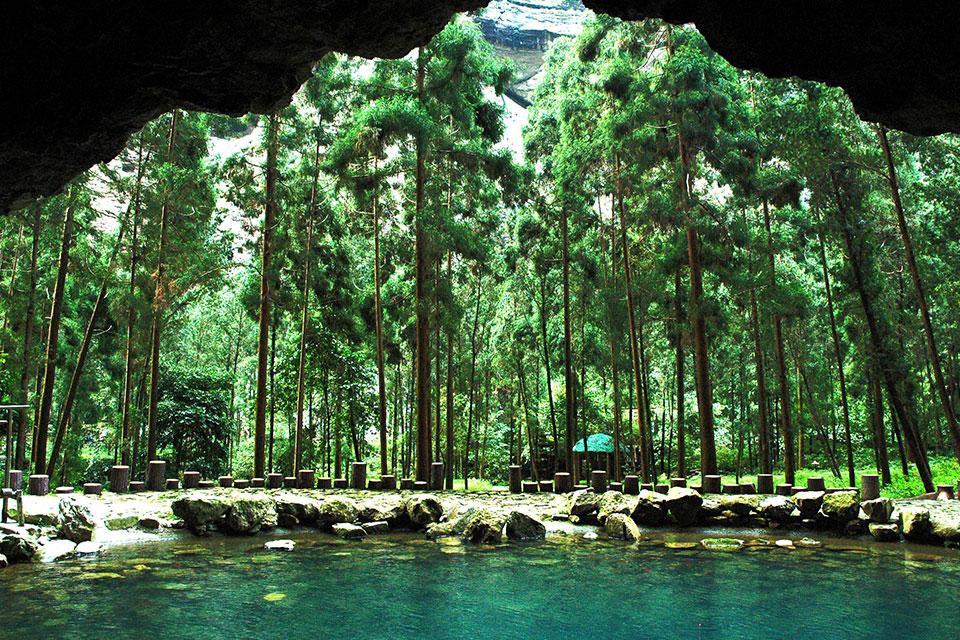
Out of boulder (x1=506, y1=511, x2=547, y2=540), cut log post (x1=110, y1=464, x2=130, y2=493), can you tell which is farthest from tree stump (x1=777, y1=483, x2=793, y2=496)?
cut log post (x1=110, y1=464, x2=130, y2=493)

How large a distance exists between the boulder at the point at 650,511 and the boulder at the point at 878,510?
308cm

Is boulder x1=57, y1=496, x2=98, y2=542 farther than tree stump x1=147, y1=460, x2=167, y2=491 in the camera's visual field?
No

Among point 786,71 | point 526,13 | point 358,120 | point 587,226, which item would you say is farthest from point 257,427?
point 526,13

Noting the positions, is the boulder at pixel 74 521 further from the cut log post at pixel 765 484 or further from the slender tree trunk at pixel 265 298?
the cut log post at pixel 765 484

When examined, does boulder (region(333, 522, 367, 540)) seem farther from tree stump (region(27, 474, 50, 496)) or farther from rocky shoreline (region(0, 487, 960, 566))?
tree stump (region(27, 474, 50, 496))

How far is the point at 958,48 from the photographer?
10.6ft

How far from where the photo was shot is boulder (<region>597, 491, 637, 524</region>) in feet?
39.4

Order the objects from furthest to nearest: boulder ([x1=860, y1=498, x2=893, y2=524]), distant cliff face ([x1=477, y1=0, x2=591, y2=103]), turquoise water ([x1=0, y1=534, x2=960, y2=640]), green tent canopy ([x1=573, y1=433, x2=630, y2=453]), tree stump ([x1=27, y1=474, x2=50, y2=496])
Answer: distant cliff face ([x1=477, y1=0, x2=591, y2=103]) < green tent canopy ([x1=573, y1=433, x2=630, y2=453]) < tree stump ([x1=27, y1=474, x2=50, y2=496]) < boulder ([x1=860, y1=498, x2=893, y2=524]) < turquoise water ([x1=0, y1=534, x2=960, y2=640])

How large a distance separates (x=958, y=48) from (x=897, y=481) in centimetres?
1986

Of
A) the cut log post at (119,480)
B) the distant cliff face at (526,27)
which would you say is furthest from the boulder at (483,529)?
the distant cliff face at (526,27)

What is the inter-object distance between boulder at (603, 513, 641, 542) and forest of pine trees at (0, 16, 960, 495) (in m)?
4.02

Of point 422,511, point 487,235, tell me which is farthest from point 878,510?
point 487,235

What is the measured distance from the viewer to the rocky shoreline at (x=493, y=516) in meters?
10.4

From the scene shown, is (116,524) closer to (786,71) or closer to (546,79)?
(786,71)
